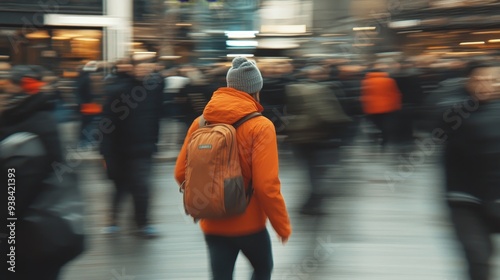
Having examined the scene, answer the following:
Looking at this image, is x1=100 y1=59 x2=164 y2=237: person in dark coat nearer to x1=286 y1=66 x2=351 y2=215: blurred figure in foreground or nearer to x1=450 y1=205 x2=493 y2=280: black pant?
x1=286 y1=66 x2=351 y2=215: blurred figure in foreground

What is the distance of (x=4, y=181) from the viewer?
3539 mm

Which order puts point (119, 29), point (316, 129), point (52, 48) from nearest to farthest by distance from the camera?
point (316, 129), point (52, 48), point (119, 29)

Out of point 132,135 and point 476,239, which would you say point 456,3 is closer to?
point 132,135

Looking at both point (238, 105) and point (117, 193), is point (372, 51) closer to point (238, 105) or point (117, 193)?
point (117, 193)

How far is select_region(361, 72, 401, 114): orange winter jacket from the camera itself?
14.5 m

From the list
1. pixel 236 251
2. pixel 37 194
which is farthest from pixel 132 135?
pixel 37 194

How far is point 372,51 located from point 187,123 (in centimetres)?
1655

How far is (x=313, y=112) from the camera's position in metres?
7.60

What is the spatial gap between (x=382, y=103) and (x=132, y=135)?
7666 mm

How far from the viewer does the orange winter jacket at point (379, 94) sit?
1447 centimetres

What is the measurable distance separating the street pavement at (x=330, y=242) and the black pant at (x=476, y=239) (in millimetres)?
326

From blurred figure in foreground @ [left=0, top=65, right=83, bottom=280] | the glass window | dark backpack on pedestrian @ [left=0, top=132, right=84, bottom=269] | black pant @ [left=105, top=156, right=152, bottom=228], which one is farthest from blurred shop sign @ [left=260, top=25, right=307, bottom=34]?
dark backpack on pedestrian @ [left=0, top=132, right=84, bottom=269]

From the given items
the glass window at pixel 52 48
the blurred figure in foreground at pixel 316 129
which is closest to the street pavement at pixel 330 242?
the blurred figure in foreground at pixel 316 129

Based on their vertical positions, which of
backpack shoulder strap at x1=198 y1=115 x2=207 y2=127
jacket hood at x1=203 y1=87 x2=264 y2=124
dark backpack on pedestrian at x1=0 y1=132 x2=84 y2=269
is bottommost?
dark backpack on pedestrian at x1=0 y1=132 x2=84 y2=269
